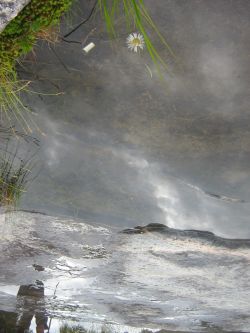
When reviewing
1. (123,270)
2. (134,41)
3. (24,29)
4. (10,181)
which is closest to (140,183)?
(123,270)

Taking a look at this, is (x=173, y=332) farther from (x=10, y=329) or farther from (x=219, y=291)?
(x=10, y=329)

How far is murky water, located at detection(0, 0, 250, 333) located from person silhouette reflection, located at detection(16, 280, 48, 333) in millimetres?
27

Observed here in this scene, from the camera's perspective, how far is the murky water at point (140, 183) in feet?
9.55

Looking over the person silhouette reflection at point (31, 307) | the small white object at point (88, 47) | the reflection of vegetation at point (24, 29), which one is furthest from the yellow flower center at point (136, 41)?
the person silhouette reflection at point (31, 307)

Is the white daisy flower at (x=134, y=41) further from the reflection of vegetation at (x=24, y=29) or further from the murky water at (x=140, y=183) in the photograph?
the reflection of vegetation at (x=24, y=29)

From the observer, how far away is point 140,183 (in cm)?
327

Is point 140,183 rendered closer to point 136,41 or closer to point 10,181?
point 136,41

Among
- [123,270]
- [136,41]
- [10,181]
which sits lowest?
A: [123,270]

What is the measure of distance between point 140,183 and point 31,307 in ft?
3.69

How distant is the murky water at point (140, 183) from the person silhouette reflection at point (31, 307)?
0.09 feet

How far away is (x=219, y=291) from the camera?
2.84 metres

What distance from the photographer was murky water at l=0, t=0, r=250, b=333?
291 centimetres

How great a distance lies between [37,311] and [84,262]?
578mm

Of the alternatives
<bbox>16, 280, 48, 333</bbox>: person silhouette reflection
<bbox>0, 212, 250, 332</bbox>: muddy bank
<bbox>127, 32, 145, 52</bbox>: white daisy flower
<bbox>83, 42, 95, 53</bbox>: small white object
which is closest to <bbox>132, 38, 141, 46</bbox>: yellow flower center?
Answer: <bbox>127, 32, 145, 52</bbox>: white daisy flower
